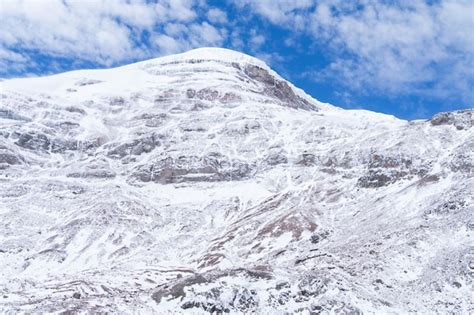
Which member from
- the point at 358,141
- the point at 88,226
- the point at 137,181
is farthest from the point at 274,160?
the point at 88,226

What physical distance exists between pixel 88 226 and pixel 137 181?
40.8 meters

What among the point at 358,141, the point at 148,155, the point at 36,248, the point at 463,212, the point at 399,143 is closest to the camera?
the point at 463,212

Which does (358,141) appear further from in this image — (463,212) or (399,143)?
(463,212)

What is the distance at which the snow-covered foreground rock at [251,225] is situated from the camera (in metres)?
58.3

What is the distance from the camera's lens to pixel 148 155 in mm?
197500

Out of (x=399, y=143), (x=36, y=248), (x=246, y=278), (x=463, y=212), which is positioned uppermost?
(x=399, y=143)

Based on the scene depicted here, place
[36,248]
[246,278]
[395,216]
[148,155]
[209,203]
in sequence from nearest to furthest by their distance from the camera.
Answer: [246,278] < [395,216] < [36,248] < [209,203] < [148,155]

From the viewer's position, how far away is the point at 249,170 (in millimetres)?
178875

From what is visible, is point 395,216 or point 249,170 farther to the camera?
point 249,170

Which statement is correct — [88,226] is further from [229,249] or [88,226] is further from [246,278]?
[246,278]

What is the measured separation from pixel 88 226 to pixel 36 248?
11586 mm

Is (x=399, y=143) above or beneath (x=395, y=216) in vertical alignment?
above

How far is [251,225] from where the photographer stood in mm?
125375

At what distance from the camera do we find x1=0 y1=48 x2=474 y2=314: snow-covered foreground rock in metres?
58.3
